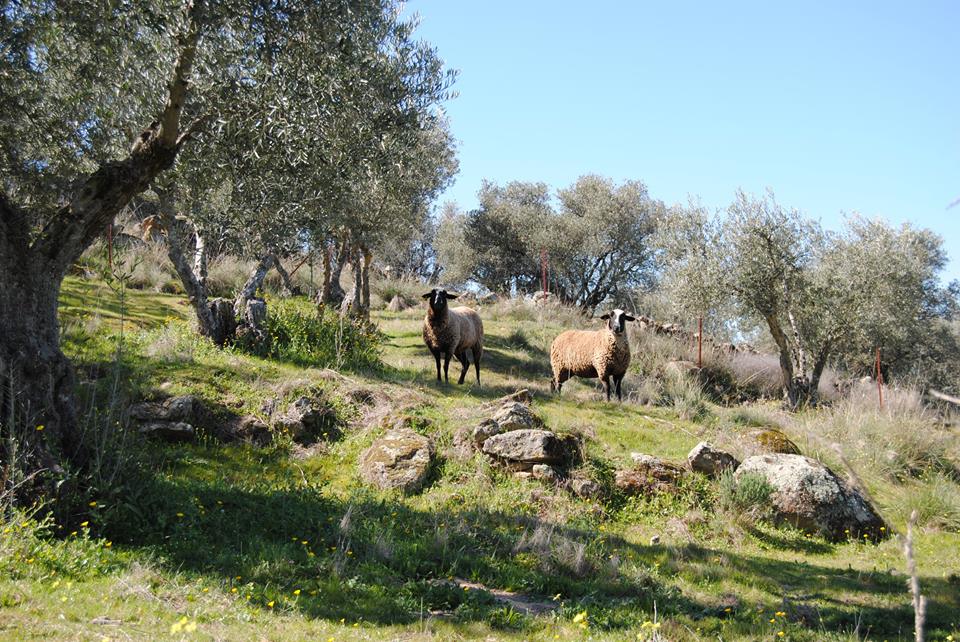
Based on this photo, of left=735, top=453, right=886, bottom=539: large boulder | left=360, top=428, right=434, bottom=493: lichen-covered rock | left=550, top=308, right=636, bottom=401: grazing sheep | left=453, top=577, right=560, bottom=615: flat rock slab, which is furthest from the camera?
left=550, top=308, right=636, bottom=401: grazing sheep

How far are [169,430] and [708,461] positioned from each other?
28.1 ft

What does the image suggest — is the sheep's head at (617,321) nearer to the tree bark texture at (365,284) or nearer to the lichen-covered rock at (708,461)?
the lichen-covered rock at (708,461)

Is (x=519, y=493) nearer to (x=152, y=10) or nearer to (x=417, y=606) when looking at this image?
(x=417, y=606)

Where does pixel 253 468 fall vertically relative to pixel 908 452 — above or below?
below

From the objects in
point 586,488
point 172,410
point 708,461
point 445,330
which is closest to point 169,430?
point 172,410

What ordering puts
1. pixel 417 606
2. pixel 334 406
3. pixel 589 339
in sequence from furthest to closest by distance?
pixel 589 339 → pixel 334 406 → pixel 417 606

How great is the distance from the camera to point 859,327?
873 inches

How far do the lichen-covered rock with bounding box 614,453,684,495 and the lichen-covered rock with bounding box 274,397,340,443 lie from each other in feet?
15.7

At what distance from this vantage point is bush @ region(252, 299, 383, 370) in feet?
48.1

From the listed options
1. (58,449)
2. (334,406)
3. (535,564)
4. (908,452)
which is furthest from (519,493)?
(908,452)

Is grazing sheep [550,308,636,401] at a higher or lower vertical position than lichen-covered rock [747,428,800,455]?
higher

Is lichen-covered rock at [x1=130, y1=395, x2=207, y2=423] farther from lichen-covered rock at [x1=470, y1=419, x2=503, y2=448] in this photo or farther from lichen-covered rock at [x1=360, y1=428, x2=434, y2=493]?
lichen-covered rock at [x1=470, y1=419, x2=503, y2=448]

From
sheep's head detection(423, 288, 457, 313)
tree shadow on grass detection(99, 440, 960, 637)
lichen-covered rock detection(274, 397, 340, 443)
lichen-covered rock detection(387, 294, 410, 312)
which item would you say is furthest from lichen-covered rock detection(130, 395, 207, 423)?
lichen-covered rock detection(387, 294, 410, 312)

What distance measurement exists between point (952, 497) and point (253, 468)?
11310 millimetres
